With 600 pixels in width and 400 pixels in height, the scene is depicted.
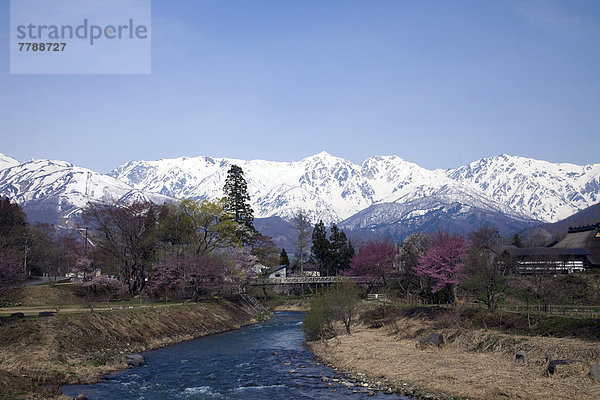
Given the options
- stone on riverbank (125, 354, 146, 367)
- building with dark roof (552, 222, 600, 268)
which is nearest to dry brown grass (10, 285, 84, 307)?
stone on riverbank (125, 354, 146, 367)

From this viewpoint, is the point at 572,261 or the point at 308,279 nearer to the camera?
the point at 572,261

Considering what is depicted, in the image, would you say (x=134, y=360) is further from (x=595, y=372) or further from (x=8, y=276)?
(x=595, y=372)

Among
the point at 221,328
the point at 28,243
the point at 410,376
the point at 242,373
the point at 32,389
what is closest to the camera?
the point at 32,389

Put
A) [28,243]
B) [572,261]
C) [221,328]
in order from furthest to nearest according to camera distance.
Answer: [28,243], [572,261], [221,328]

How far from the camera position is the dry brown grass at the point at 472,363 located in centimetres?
2852

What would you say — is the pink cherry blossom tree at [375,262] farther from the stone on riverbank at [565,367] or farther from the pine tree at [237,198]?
the stone on riverbank at [565,367]

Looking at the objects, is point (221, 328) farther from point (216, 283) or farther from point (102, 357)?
point (102, 357)

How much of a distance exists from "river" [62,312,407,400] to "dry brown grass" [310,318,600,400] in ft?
10.2

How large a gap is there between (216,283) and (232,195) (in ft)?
95.7

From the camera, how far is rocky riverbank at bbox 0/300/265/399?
31.6m

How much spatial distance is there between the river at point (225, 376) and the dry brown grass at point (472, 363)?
311cm

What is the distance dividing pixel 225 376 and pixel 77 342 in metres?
12.9

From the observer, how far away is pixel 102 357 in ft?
130

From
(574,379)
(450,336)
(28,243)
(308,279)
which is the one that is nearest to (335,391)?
(574,379)
